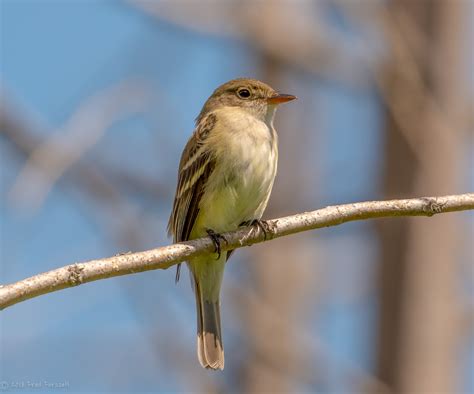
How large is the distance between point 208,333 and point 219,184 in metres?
1.00

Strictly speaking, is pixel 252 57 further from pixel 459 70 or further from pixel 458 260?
pixel 458 260

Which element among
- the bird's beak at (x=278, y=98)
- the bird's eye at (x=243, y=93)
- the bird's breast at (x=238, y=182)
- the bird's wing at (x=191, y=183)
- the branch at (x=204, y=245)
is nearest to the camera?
the branch at (x=204, y=245)

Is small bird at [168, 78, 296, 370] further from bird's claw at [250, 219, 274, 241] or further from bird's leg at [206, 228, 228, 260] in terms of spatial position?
bird's leg at [206, 228, 228, 260]

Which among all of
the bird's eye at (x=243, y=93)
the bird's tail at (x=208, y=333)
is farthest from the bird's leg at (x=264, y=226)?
the bird's eye at (x=243, y=93)

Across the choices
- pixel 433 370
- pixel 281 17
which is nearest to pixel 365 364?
pixel 433 370

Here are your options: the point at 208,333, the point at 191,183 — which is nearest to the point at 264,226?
the point at 191,183

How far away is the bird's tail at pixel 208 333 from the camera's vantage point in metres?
5.85

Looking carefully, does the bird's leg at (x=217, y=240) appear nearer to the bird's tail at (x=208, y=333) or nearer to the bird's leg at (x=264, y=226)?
the bird's leg at (x=264, y=226)

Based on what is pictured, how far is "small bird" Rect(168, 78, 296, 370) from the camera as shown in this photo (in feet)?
18.3

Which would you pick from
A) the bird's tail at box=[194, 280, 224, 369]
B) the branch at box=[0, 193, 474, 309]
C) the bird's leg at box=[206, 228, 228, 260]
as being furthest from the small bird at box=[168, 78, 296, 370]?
the branch at box=[0, 193, 474, 309]

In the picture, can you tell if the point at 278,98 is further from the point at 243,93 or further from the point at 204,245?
the point at 204,245

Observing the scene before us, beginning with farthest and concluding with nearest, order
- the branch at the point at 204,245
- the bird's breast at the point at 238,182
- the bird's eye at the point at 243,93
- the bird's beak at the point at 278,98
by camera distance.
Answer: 1. the bird's eye at the point at 243,93
2. the bird's beak at the point at 278,98
3. the bird's breast at the point at 238,182
4. the branch at the point at 204,245

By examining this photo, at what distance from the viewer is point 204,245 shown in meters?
4.64

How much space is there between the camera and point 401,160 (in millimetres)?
8578
